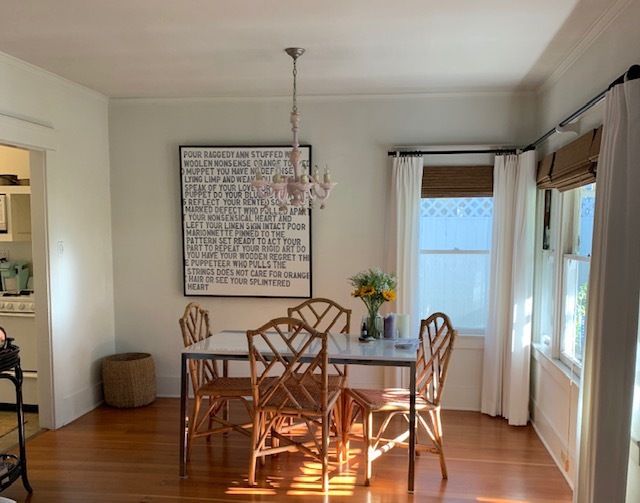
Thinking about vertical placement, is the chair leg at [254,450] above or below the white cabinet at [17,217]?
below

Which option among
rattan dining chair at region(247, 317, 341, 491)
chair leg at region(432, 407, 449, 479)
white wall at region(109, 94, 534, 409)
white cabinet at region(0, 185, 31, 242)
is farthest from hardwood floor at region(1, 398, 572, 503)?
white cabinet at region(0, 185, 31, 242)

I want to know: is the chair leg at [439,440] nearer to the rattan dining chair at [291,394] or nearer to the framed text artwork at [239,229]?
the rattan dining chair at [291,394]

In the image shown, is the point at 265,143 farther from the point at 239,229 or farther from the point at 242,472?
the point at 242,472

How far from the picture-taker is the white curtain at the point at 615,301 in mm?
2061

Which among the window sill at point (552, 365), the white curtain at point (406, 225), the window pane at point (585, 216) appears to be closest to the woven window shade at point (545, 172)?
the window pane at point (585, 216)

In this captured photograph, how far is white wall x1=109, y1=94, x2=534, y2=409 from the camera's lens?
165 inches

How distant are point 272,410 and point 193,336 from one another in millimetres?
806

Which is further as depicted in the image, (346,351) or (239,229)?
(239,229)

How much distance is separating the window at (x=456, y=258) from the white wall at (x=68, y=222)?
277 centimetres

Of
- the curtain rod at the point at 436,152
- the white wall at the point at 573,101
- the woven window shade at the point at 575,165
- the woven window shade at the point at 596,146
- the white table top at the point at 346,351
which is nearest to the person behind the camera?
the white wall at the point at 573,101

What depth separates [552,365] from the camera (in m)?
3.39

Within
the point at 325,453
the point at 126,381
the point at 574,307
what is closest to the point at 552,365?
the point at 574,307

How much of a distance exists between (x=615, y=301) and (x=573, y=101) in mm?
1614

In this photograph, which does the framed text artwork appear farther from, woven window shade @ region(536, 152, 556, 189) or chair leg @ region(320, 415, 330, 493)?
woven window shade @ region(536, 152, 556, 189)
